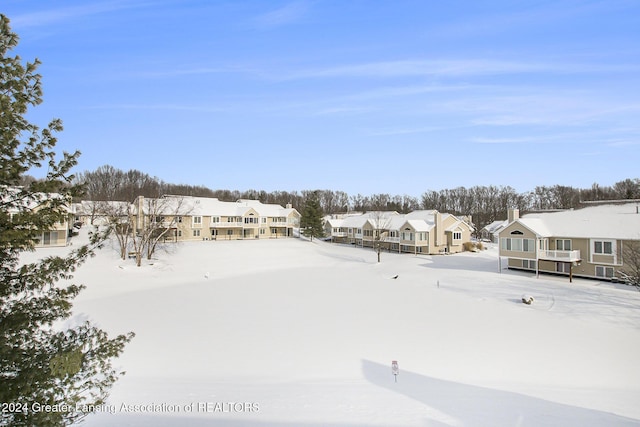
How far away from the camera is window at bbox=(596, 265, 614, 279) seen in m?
30.9

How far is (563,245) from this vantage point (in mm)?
33812

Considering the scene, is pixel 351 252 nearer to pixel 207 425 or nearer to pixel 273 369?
pixel 273 369

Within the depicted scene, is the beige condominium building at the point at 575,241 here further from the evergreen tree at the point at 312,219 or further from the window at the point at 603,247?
the evergreen tree at the point at 312,219

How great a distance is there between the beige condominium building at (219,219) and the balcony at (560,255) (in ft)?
150

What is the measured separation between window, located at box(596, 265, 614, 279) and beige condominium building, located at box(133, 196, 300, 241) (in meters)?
49.6

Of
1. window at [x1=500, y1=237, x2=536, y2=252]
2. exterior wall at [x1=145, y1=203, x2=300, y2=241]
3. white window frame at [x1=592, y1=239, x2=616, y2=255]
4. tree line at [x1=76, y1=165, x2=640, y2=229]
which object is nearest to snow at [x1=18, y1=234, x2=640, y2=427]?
white window frame at [x1=592, y1=239, x2=616, y2=255]

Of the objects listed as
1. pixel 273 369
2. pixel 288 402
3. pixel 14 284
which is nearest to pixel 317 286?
pixel 273 369

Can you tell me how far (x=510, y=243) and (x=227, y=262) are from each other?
1217 inches

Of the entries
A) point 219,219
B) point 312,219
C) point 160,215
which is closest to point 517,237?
point 312,219

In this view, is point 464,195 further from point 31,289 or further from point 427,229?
point 31,289

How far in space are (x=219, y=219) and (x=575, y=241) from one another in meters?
50.0

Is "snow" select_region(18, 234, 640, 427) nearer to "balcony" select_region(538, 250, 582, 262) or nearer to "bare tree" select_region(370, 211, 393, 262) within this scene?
"balcony" select_region(538, 250, 582, 262)

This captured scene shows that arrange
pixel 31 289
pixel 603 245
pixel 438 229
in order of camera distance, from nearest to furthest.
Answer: pixel 31 289, pixel 603 245, pixel 438 229

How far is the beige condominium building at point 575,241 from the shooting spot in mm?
30422
